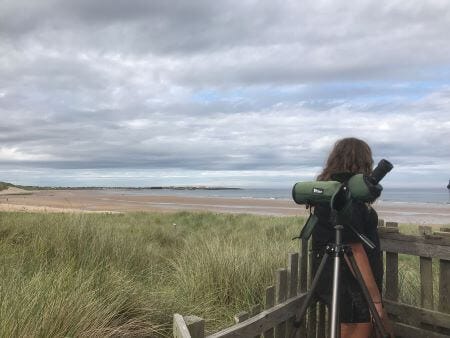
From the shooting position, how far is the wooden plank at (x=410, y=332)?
3352 mm

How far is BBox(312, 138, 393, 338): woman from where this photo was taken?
2.94 m

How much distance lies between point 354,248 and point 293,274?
50 centimetres

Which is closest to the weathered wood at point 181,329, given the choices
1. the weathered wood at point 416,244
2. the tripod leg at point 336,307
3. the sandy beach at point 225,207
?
the tripod leg at point 336,307

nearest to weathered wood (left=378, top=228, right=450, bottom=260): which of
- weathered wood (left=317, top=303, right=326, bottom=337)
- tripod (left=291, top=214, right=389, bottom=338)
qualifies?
weathered wood (left=317, top=303, right=326, bottom=337)

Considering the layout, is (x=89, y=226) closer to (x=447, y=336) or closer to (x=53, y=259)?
(x=53, y=259)

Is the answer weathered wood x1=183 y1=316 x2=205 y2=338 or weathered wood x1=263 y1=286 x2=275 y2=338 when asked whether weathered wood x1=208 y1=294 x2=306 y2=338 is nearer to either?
weathered wood x1=263 y1=286 x2=275 y2=338

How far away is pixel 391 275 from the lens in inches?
141

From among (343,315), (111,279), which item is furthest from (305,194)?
(111,279)

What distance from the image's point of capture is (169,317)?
3934mm

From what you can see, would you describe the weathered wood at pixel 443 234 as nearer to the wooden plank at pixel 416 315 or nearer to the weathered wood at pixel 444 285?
the weathered wood at pixel 444 285

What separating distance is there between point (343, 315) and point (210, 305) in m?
1.94

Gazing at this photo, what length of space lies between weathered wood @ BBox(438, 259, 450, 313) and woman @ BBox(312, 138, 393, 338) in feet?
1.76

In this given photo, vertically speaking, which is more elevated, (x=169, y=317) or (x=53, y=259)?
(x=53, y=259)

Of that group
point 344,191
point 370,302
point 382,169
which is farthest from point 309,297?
point 382,169
